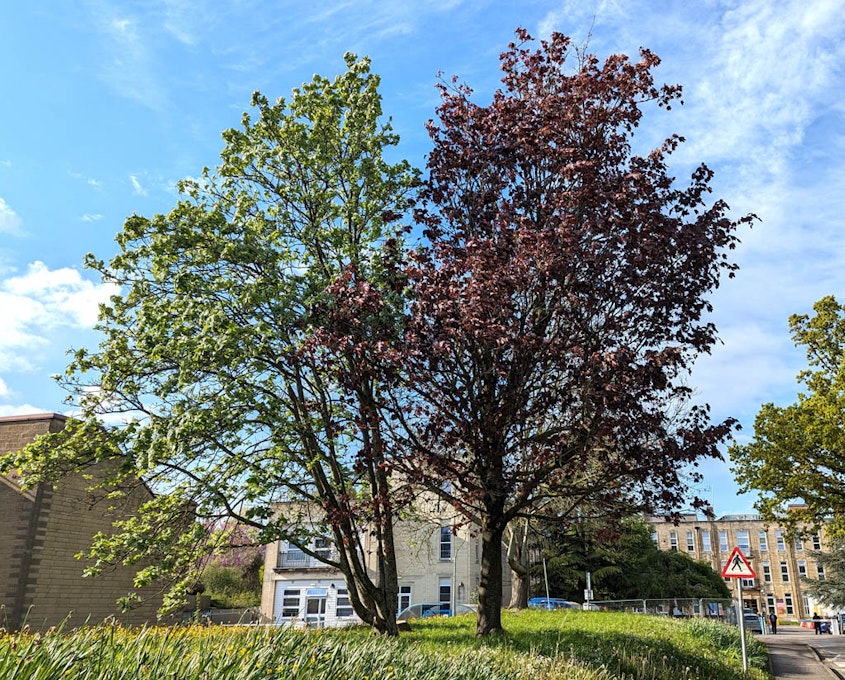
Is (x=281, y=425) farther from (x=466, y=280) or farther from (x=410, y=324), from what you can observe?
(x=466, y=280)

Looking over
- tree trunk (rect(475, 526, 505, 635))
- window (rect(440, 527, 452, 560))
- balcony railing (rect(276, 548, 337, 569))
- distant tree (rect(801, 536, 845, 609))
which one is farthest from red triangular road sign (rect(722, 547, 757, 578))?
distant tree (rect(801, 536, 845, 609))

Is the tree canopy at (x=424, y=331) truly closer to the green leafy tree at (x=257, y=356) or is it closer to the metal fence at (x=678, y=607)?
the green leafy tree at (x=257, y=356)

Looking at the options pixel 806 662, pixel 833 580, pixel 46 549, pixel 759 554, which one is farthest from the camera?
pixel 759 554

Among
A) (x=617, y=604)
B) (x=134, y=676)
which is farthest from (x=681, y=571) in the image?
(x=134, y=676)

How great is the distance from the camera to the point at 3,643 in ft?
13.9

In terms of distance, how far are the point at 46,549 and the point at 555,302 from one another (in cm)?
1668

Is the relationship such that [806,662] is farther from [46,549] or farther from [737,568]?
→ [46,549]

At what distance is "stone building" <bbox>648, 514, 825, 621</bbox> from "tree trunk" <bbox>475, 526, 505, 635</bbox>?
7490cm

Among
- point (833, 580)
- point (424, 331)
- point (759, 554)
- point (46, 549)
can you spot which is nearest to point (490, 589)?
point (424, 331)

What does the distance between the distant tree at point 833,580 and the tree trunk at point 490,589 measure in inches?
1631

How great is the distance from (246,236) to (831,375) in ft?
74.6

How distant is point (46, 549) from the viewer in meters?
18.5

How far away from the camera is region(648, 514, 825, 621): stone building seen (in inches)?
3157

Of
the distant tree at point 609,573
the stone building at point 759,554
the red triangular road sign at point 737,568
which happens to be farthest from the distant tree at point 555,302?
the stone building at point 759,554
